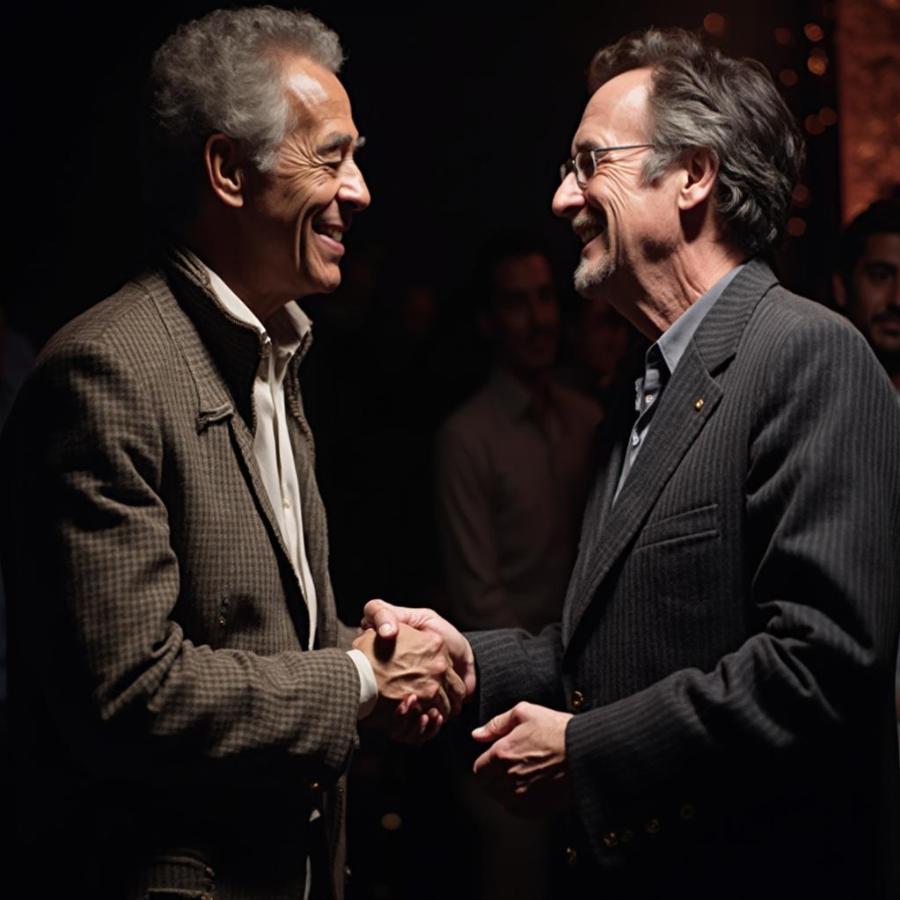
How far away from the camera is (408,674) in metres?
2.46

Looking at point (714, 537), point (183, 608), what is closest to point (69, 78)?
point (183, 608)

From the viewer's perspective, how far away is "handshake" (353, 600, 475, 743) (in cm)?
245

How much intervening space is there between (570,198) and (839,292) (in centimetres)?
133

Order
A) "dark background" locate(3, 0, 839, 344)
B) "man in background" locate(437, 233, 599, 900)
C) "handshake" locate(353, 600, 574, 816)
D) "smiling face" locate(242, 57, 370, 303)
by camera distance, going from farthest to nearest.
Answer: "dark background" locate(3, 0, 839, 344), "man in background" locate(437, 233, 599, 900), "smiling face" locate(242, 57, 370, 303), "handshake" locate(353, 600, 574, 816)

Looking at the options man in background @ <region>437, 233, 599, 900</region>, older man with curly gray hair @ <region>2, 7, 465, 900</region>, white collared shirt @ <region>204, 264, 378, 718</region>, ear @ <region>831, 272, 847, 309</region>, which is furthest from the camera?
man in background @ <region>437, 233, 599, 900</region>

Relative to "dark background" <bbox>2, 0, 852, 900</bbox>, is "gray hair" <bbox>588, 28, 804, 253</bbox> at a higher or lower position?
higher

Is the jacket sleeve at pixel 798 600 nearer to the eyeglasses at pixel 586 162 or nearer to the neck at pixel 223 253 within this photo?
the eyeglasses at pixel 586 162

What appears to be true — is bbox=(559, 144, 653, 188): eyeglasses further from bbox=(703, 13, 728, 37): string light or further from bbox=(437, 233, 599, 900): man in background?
bbox=(703, 13, 728, 37): string light

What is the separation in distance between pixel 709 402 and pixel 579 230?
1.73 feet

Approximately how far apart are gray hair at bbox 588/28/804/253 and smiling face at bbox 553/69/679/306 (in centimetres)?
3

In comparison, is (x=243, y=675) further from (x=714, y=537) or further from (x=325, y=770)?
(x=714, y=537)

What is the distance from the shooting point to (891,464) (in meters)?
2.08

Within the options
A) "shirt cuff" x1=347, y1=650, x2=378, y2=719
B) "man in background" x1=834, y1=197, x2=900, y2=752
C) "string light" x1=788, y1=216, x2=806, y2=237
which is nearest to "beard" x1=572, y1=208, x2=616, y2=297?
"shirt cuff" x1=347, y1=650, x2=378, y2=719

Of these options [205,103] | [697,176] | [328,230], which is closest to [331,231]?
[328,230]
